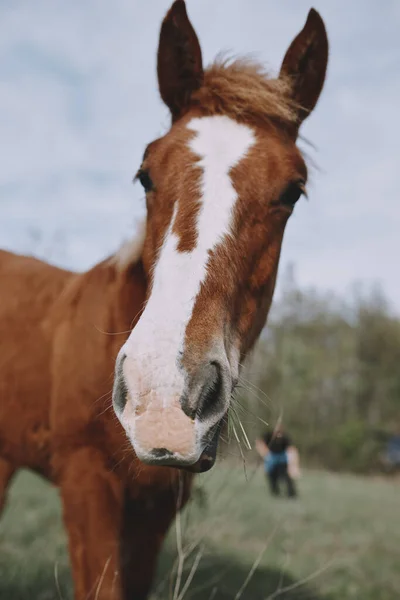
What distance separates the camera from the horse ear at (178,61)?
3.04 meters

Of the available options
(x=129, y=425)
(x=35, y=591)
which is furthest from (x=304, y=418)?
(x=129, y=425)

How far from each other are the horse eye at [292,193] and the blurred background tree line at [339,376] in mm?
28159

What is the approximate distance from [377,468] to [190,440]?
104 ft

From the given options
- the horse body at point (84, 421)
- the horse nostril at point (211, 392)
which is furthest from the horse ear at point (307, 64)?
the horse nostril at point (211, 392)

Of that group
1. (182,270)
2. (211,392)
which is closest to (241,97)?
(182,270)

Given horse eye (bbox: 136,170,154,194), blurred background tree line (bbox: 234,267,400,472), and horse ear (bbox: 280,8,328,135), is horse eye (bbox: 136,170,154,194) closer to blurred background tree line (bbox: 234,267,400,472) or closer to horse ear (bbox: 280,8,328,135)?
horse ear (bbox: 280,8,328,135)

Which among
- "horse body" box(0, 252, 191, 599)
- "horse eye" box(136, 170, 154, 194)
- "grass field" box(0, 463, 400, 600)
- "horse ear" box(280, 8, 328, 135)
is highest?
"horse ear" box(280, 8, 328, 135)

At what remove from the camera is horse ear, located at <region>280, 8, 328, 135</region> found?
10.0ft

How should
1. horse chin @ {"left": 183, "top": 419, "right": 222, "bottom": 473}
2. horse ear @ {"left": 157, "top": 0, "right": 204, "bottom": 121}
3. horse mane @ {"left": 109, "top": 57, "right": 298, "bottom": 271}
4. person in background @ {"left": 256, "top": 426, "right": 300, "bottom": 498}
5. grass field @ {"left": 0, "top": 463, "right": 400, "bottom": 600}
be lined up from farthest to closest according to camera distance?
person in background @ {"left": 256, "top": 426, "right": 300, "bottom": 498} → grass field @ {"left": 0, "top": 463, "right": 400, "bottom": 600} → horse ear @ {"left": 157, "top": 0, "right": 204, "bottom": 121} → horse mane @ {"left": 109, "top": 57, "right": 298, "bottom": 271} → horse chin @ {"left": 183, "top": 419, "right": 222, "bottom": 473}

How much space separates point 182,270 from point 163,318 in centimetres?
25

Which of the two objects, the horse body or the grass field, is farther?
the grass field

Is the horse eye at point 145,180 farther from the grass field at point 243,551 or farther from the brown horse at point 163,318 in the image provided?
the grass field at point 243,551

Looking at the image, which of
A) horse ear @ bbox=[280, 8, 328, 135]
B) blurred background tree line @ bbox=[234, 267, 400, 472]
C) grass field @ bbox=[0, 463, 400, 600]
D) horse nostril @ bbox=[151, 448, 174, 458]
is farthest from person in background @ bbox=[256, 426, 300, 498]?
blurred background tree line @ bbox=[234, 267, 400, 472]

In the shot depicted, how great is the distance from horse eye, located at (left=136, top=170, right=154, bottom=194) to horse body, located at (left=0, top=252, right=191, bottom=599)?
20.7 inches
